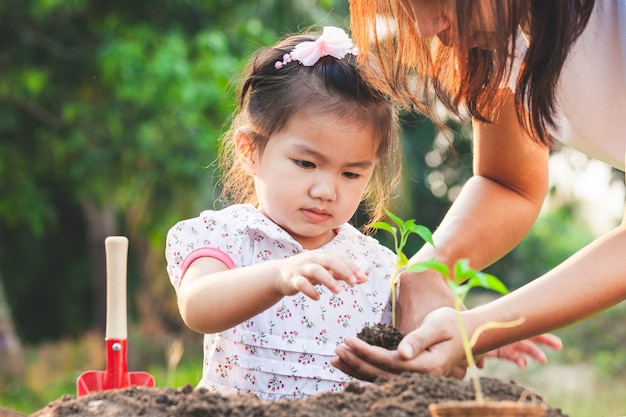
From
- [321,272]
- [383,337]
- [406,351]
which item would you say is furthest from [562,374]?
[321,272]

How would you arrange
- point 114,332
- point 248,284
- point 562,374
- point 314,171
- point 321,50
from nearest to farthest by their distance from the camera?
point 248,284
point 114,332
point 314,171
point 321,50
point 562,374

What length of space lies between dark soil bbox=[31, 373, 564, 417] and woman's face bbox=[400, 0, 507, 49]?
80cm

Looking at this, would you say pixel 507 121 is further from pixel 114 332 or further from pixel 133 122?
pixel 133 122

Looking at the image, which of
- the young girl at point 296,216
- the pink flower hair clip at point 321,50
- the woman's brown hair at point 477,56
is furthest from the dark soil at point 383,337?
the pink flower hair clip at point 321,50

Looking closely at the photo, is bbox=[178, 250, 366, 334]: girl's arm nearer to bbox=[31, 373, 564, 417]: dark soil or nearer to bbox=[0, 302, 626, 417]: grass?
bbox=[31, 373, 564, 417]: dark soil

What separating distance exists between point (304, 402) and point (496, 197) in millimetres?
1363

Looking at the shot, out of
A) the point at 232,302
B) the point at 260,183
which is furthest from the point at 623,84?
the point at 232,302

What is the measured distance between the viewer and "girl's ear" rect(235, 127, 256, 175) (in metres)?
2.67

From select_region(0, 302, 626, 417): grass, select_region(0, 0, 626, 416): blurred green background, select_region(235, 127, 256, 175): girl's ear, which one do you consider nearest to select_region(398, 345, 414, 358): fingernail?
select_region(235, 127, 256, 175): girl's ear

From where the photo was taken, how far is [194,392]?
1.73 metres

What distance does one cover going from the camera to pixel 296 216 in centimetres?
256

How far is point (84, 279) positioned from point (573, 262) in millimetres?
13021

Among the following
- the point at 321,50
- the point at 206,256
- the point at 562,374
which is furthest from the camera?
the point at 562,374

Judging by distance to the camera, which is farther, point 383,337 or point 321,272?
point 383,337
